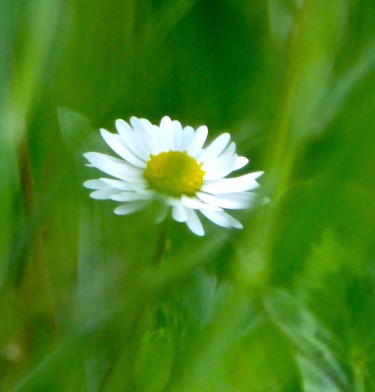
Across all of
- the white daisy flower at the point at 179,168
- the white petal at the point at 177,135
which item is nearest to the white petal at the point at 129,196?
the white daisy flower at the point at 179,168

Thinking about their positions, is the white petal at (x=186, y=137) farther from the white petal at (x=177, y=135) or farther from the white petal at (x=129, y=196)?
the white petal at (x=129, y=196)

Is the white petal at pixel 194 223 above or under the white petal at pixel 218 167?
under

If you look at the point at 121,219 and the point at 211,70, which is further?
the point at 211,70

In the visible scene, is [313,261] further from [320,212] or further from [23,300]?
[23,300]

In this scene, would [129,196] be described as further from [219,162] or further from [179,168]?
[219,162]

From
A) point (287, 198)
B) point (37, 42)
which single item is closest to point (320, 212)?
point (287, 198)

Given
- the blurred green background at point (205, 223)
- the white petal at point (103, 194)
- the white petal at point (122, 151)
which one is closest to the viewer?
the blurred green background at point (205, 223)

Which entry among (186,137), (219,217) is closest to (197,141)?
(186,137)

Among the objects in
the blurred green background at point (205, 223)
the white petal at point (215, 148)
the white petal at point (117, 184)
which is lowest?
the blurred green background at point (205, 223)
